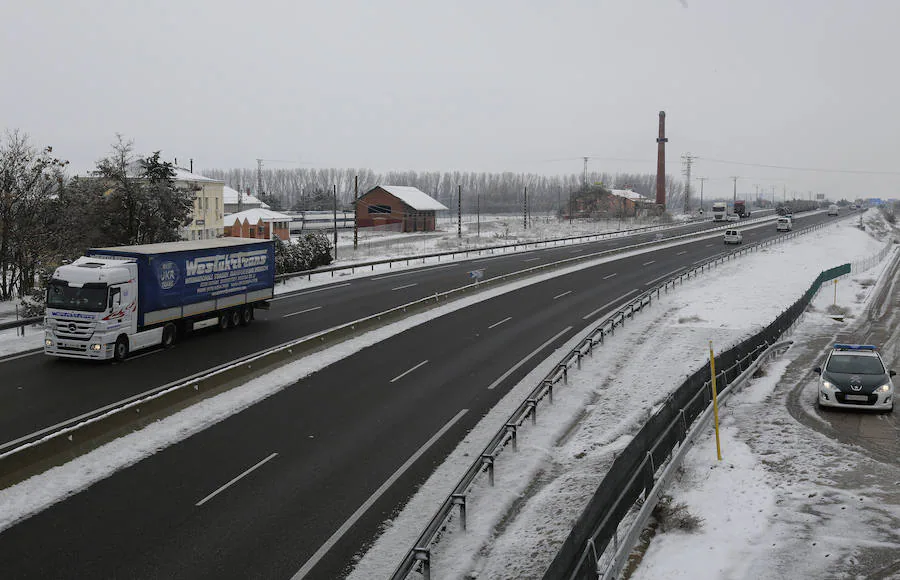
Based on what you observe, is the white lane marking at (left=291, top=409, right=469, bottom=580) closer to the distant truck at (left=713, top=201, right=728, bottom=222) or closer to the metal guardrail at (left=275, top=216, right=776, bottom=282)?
the metal guardrail at (left=275, top=216, right=776, bottom=282)

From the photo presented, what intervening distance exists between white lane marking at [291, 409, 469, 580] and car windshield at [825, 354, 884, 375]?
10545mm

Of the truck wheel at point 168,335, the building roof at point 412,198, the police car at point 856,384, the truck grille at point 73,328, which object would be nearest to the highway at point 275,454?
the truck wheel at point 168,335

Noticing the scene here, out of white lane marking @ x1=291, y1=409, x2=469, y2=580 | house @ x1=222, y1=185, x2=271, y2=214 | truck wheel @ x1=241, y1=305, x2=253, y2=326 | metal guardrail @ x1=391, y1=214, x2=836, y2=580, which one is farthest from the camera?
house @ x1=222, y1=185, x2=271, y2=214

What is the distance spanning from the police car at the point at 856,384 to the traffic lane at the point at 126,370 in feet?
58.6

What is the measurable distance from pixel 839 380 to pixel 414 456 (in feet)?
37.5

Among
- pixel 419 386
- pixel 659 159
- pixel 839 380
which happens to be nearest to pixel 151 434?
pixel 419 386

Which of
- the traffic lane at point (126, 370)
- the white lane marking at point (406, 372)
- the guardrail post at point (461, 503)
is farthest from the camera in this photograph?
the white lane marking at point (406, 372)

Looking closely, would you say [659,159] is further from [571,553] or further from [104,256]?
[571,553]

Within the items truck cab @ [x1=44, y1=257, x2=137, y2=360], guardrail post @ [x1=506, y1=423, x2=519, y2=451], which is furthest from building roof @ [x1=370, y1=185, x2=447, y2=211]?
guardrail post @ [x1=506, y1=423, x2=519, y2=451]

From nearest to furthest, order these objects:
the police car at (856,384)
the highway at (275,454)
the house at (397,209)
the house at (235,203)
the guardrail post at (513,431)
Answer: the highway at (275,454) → the guardrail post at (513,431) → the police car at (856,384) → the house at (397,209) → the house at (235,203)

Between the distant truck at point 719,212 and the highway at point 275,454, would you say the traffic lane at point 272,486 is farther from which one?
the distant truck at point 719,212

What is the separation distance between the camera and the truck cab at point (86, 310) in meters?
22.6

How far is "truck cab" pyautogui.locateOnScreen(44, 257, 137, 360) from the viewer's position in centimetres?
2264

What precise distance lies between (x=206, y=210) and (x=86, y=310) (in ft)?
191
